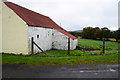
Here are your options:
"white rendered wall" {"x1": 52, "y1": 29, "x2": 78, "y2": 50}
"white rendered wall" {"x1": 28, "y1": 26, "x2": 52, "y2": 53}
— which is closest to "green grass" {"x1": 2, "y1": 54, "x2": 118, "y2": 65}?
"white rendered wall" {"x1": 28, "y1": 26, "x2": 52, "y2": 53}

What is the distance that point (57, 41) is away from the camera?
2383cm

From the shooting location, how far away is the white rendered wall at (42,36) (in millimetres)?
16578

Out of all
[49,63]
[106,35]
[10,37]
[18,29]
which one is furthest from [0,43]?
[106,35]

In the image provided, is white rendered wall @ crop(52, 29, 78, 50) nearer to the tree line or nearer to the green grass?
the green grass

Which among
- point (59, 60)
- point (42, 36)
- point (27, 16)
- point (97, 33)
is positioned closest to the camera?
point (59, 60)

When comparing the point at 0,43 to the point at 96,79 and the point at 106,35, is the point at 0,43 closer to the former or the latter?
the point at 96,79

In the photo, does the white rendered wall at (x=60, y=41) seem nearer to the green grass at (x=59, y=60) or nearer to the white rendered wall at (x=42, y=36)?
the white rendered wall at (x=42, y=36)

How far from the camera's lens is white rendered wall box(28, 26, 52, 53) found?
→ 1658 centimetres

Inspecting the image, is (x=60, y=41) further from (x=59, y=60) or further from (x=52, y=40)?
(x=59, y=60)

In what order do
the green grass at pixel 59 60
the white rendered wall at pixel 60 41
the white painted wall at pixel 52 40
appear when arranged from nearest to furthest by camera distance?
the green grass at pixel 59 60
the white painted wall at pixel 52 40
the white rendered wall at pixel 60 41

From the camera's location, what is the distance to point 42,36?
2025 cm

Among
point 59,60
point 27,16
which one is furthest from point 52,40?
point 59,60

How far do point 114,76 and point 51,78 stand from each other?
284 centimetres

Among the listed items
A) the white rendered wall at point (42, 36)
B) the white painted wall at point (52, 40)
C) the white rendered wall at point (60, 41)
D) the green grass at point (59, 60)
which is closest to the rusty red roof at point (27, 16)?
the white rendered wall at point (42, 36)
